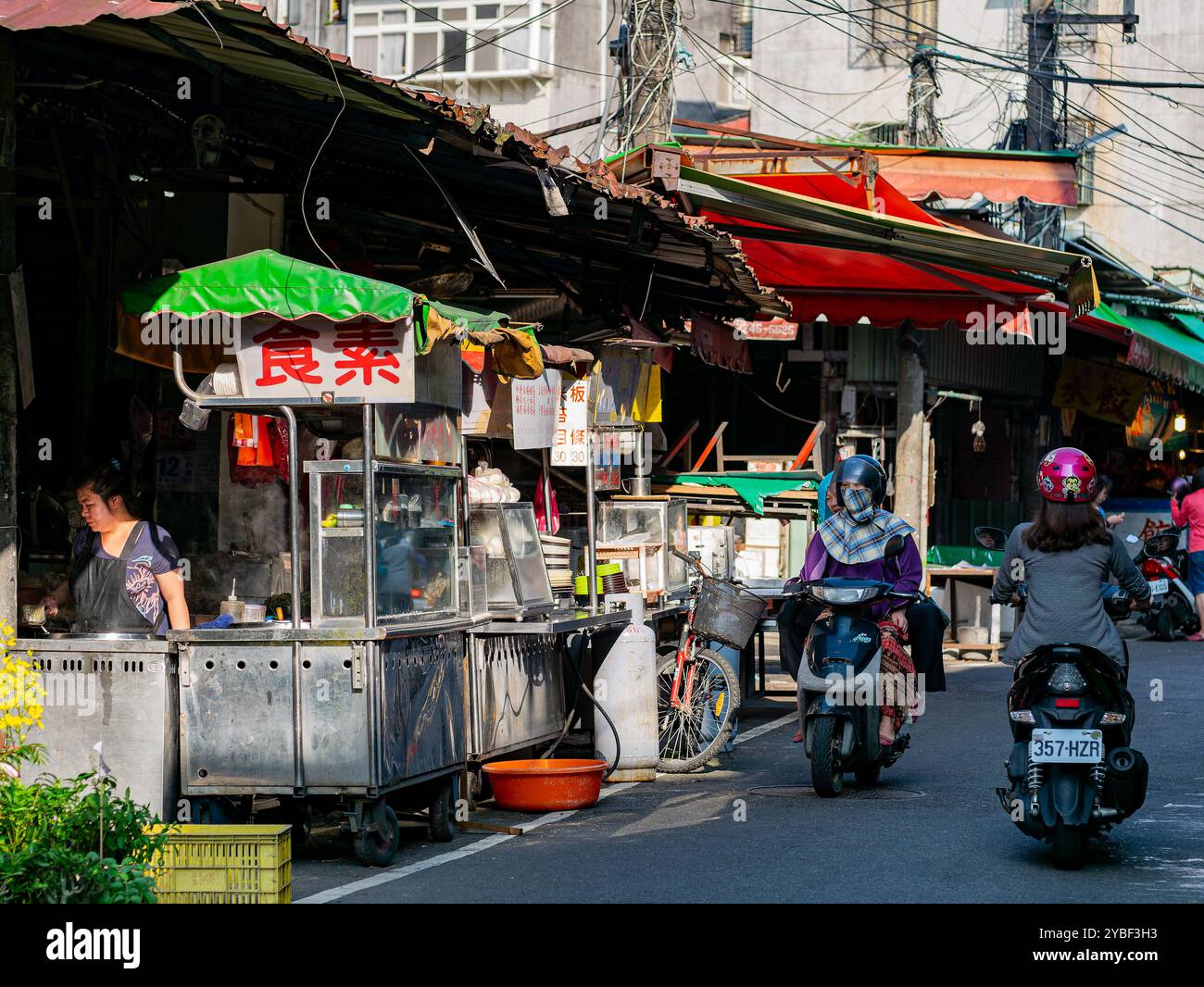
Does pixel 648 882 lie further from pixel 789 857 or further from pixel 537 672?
pixel 537 672

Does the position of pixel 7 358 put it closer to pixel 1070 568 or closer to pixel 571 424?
pixel 571 424

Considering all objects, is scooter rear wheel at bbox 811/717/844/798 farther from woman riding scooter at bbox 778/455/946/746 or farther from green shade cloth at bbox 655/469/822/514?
green shade cloth at bbox 655/469/822/514

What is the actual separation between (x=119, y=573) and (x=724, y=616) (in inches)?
163

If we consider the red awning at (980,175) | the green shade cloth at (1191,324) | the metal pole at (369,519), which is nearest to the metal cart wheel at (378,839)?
the metal pole at (369,519)

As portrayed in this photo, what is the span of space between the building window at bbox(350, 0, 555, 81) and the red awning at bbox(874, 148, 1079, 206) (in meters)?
10.9

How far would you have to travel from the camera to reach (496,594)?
33.2ft

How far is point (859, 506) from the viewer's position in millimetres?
10117

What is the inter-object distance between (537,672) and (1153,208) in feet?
101

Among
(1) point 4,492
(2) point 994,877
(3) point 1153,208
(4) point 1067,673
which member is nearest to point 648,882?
(2) point 994,877

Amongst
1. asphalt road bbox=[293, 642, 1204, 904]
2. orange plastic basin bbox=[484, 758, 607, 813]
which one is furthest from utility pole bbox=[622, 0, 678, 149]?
orange plastic basin bbox=[484, 758, 607, 813]

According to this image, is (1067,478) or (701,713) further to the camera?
(701,713)

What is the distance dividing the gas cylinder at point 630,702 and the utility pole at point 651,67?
305 inches

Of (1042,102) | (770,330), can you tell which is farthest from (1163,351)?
(770,330)

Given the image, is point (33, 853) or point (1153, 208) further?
point (1153, 208)
